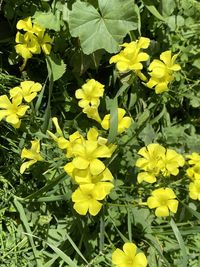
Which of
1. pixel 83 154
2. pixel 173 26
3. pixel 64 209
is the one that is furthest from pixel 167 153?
pixel 173 26

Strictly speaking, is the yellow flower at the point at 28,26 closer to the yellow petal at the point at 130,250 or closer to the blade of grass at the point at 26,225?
the blade of grass at the point at 26,225

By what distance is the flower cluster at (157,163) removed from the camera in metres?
1.63

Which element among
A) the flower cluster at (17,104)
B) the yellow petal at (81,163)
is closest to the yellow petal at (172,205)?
the yellow petal at (81,163)

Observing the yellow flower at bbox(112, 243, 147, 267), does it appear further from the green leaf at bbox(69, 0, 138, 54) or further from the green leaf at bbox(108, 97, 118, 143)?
the green leaf at bbox(69, 0, 138, 54)

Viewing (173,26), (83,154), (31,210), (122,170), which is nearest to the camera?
(83,154)

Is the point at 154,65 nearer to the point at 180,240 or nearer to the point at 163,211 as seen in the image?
the point at 163,211

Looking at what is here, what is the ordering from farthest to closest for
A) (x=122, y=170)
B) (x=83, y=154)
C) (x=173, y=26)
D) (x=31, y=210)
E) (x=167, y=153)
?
1. (x=173, y=26)
2. (x=122, y=170)
3. (x=31, y=210)
4. (x=167, y=153)
5. (x=83, y=154)

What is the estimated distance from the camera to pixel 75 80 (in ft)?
6.96

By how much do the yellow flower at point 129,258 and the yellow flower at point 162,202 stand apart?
0.47 ft

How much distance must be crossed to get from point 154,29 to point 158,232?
3.01 feet

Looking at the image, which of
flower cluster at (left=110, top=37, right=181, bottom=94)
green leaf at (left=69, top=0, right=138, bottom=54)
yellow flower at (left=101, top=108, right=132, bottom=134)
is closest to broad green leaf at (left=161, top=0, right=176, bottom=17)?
green leaf at (left=69, top=0, right=138, bottom=54)

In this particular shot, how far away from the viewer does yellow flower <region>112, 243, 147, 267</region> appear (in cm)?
154

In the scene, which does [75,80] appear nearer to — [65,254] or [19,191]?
[19,191]

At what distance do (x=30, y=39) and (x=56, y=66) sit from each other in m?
0.17
